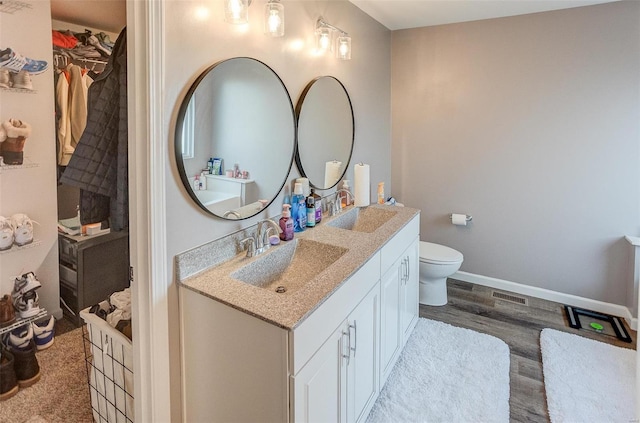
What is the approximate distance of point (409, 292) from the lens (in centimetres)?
241

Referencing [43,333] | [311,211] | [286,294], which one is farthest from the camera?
[43,333]

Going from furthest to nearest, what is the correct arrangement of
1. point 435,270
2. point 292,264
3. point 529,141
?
1. point 529,141
2. point 435,270
3. point 292,264

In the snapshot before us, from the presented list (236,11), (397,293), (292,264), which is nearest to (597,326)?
(397,293)

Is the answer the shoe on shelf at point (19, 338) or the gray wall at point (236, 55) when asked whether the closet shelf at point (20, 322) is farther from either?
the gray wall at point (236, 55)

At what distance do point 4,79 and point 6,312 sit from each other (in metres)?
1.33

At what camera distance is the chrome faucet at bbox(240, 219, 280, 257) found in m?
1.68

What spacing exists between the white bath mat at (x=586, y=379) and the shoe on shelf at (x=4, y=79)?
343 centimetres

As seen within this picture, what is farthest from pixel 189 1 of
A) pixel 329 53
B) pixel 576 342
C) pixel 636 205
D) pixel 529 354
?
pixel 636 205

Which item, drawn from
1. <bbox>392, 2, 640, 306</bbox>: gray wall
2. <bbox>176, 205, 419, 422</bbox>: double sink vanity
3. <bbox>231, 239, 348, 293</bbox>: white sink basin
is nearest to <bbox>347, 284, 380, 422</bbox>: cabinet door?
<bbox>176, 205, 419, 422</bbox>: double sink vanity

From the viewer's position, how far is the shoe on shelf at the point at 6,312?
6.95 ft

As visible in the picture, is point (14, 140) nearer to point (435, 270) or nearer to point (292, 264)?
point (292, 264)

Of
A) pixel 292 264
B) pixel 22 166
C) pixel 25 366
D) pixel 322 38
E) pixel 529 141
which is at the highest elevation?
pixel 322 38

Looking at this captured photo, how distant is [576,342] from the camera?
8.08 ft

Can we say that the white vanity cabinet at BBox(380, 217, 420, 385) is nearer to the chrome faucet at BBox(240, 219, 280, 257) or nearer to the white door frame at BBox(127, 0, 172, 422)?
the chrome faucet at BBox(240, 219, 280, 257)
